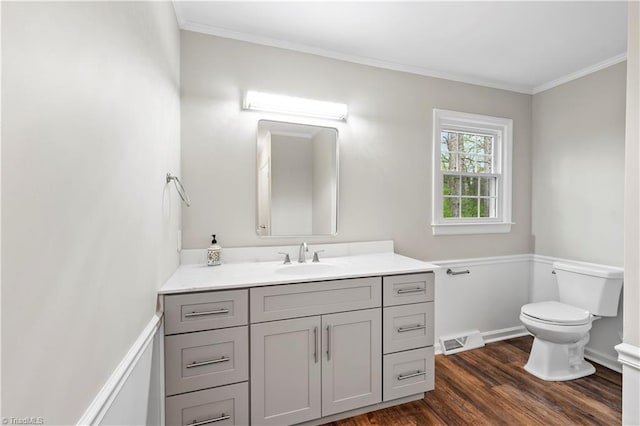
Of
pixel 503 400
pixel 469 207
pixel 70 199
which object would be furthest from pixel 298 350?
→ pixel 469 207

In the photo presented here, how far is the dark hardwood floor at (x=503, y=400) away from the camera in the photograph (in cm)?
180

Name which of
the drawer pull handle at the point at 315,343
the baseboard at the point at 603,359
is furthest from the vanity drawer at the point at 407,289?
the baseboard at the point at 603,359

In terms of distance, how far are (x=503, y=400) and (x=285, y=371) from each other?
1486mm

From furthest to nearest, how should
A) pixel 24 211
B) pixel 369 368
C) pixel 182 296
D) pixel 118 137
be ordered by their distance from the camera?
pixel 369 368 < pixel 182 296 < pixel 118 137 < pixel 24 211

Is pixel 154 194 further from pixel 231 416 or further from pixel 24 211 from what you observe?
pixel 231 416

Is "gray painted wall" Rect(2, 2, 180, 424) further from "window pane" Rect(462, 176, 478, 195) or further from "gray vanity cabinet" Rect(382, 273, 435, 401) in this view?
"window pane" Rect(462, 176, 478, 195)

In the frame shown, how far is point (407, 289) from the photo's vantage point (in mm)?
1879

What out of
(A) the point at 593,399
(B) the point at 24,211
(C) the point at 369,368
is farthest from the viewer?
(A) the point at 593,399

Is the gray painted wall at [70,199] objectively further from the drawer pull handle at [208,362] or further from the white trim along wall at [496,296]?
the white trim along wall at [496,296]

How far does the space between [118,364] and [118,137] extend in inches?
26.9

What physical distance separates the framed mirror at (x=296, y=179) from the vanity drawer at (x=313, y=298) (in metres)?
0.62

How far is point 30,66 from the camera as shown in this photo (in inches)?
20.2

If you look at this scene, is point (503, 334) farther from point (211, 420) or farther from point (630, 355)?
point (211, 420)

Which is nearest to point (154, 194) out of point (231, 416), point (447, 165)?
point (231, 416)
